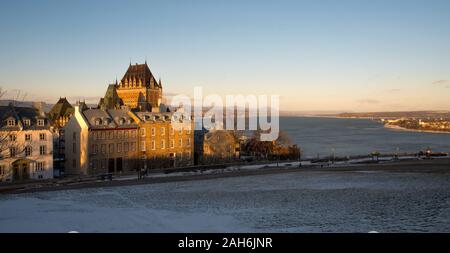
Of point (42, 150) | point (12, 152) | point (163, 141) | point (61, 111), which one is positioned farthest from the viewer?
point (61, 111)

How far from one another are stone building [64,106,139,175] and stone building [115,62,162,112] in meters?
45.6

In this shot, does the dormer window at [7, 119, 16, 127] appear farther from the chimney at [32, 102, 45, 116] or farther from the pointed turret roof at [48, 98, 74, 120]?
the pointed turret roof at [48, 98, 74, 120]

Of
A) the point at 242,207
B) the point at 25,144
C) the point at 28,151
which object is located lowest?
the point at 242,207

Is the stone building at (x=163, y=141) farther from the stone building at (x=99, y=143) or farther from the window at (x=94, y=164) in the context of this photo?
the window at (x=94, y=164)

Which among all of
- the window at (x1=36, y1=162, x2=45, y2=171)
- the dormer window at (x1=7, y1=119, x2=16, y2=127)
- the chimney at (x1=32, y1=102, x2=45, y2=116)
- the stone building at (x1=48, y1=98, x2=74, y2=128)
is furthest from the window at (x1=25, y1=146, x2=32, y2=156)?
the stone building at (x1=48, y1=98, x2=74, y2=128)

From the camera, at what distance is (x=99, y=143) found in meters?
53.4

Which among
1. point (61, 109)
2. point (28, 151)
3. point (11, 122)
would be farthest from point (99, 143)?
point (61, 109)

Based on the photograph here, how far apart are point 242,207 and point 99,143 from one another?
88.7ft

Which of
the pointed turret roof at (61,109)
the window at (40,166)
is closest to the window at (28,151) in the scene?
the window at (40,166)

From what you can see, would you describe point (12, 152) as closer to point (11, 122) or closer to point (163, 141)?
point (11, 122)

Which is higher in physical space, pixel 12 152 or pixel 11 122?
pixel 11 122

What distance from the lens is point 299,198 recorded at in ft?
116

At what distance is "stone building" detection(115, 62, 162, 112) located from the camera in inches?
4112
